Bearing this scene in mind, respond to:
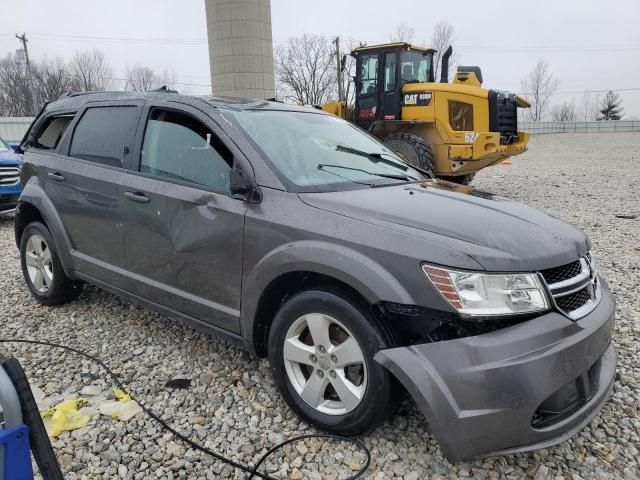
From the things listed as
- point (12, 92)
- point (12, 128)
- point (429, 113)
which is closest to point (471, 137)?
point (429, 113)

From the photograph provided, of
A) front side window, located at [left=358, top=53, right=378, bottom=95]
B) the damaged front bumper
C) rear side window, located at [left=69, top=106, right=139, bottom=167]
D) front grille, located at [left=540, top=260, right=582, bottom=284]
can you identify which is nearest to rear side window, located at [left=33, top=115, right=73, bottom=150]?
rear side window, located at [left=69, top=106, right=139, bottom=167]

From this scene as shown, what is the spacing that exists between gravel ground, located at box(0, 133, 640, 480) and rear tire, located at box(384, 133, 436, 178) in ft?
15.9

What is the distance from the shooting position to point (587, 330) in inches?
86.5

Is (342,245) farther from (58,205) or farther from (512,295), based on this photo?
(58,205)

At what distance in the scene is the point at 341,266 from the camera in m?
2.29

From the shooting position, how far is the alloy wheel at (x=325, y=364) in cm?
239

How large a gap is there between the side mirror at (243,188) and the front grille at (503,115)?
28.1 ft

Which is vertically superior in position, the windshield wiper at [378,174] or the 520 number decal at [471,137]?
the 520 number decal at [471,137]

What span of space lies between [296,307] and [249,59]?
28.6 m

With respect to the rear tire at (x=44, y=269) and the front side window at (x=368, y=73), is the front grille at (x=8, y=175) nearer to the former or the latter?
the rear tire at (x=44, y=269)

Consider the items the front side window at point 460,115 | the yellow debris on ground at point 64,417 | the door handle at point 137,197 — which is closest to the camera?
the yellow debris on ground at point 64,417

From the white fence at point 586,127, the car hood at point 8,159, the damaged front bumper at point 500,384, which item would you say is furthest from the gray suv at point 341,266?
the white fence at point 586,127

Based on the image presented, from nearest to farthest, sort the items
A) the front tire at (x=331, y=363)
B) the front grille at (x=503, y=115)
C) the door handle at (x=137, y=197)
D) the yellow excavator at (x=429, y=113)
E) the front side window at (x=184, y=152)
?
the front tire at (x=331, y=363) → the front side window at (x=184, y=152) → the door handle at (x=137, y=197) → the yellow excavator at (x=429, y=113) → the front grille at (x=503, y=115)

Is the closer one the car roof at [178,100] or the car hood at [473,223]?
the car hood at [473,223]
